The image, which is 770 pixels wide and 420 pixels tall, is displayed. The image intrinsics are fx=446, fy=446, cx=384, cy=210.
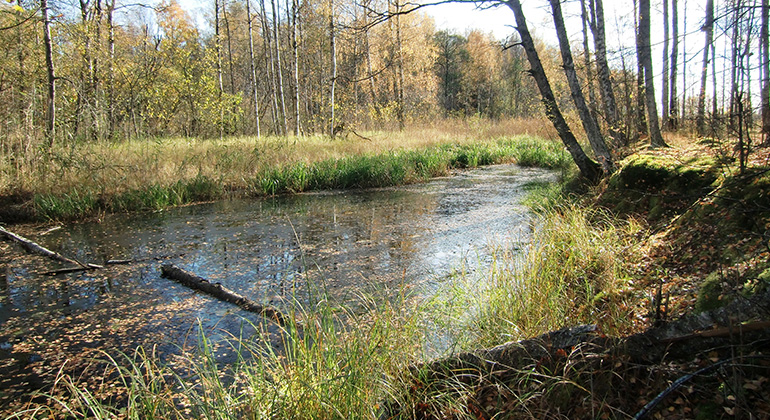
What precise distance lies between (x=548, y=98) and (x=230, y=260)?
5269 mm

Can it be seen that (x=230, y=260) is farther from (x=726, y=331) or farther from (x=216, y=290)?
(x=726, y=331)

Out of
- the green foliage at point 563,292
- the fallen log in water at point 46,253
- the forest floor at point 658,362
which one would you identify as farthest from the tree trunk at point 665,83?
the fallen log in water at point 46,253

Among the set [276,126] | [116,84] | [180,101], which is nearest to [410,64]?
[276,126]

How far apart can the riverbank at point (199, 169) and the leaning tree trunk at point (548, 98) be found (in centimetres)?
467

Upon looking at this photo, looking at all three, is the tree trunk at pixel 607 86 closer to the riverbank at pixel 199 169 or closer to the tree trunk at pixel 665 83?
the riverbank at pixel 199 169

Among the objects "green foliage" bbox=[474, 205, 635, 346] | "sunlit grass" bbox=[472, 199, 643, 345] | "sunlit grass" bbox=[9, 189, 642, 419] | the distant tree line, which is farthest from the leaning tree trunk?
"green foliage" bbox=[474, 205, 635, 346]

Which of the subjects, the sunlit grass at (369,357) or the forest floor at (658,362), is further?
the sunlit grass at (369,357)

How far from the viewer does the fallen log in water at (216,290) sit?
360 cm

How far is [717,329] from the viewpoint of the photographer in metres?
1.90

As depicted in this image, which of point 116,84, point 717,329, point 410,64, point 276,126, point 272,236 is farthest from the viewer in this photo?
point 410,64

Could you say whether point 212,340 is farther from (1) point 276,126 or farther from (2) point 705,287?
(1) point 276,126

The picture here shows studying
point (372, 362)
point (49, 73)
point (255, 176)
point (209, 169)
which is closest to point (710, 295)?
point (372, 362)

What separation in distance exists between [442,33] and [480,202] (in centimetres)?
3221

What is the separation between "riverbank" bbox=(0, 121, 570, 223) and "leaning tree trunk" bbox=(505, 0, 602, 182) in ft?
15.3
